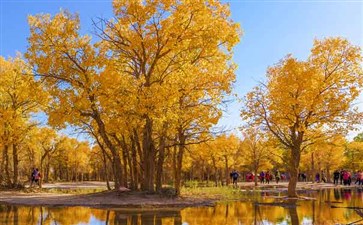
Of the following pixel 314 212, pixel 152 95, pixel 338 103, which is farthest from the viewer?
pixel 338 103

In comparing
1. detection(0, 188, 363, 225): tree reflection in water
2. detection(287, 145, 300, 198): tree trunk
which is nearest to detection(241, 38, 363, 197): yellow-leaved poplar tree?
detection(287, 145, 300, 198): tree trunk

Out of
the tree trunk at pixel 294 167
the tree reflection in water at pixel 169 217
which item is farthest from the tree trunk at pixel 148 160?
the tree trunk at pixel 294 167

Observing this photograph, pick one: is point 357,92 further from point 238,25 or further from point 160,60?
point 160,60

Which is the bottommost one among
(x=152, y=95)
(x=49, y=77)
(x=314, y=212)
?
(x=314, y=212)

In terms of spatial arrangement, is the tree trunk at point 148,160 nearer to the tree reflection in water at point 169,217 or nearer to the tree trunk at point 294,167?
the tree reflection in water at point 169,217

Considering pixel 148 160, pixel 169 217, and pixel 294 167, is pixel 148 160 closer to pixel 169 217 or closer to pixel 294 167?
pixel 169 217

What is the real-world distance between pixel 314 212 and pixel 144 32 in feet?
40.7

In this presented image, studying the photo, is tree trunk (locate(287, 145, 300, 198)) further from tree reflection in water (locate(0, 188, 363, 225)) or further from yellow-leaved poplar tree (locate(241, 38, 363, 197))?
tree reflection in water (locate(0, 188, 363, 225))

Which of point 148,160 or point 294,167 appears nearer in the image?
point 148,160

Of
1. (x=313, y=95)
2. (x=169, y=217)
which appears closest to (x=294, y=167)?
(x=313, y=95)

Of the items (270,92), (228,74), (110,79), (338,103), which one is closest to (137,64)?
(110,79)

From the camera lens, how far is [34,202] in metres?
20.9

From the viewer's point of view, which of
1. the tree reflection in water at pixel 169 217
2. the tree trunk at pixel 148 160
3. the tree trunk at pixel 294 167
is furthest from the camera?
the tree trunk at pixel 294 167

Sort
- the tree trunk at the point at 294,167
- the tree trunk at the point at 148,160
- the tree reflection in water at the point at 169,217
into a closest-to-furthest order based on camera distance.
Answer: the tree reflection in water at the point at 169,217, the tree trunk at the point at 148,160, the tree trunk at the point at 294,167
